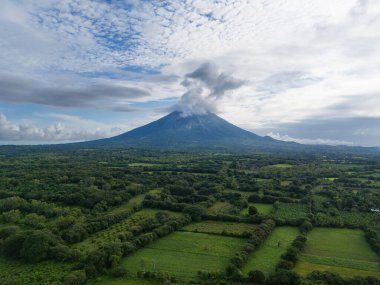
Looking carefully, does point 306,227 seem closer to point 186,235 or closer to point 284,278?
point 186,235

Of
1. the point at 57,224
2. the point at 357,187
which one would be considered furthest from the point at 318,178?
the point at 57,224

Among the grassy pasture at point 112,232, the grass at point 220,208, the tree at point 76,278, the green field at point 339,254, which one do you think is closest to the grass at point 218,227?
the grass at point 220,208

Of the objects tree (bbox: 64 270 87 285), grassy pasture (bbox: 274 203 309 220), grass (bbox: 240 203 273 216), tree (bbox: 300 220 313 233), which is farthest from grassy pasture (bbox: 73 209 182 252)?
tree (bbox: 300 220 313 233)

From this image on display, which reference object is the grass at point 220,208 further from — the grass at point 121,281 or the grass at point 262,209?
the grass at point 121,281

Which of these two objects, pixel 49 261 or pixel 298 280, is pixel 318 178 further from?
pixel 49 261

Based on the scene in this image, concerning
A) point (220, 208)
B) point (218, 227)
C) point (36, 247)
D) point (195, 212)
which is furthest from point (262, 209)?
point (36, 247)
